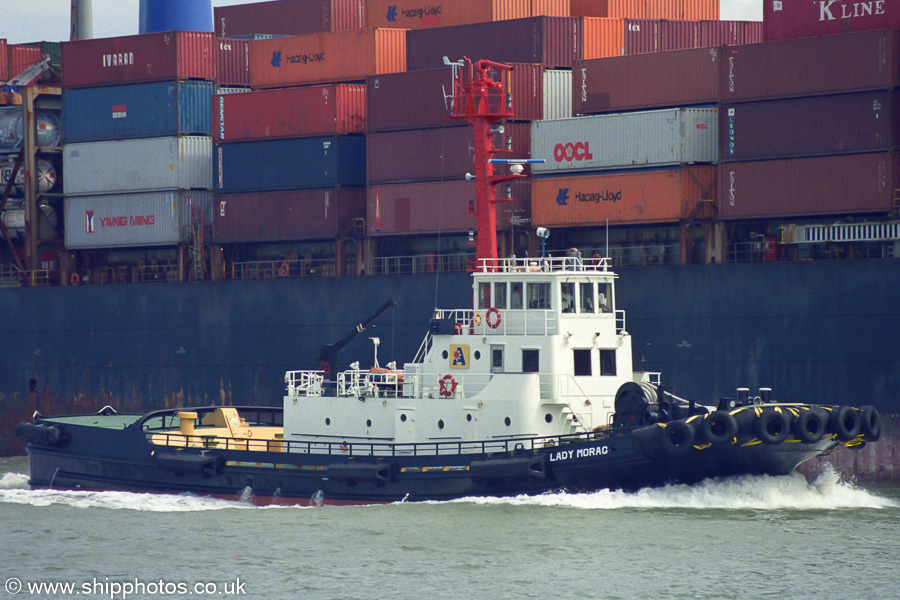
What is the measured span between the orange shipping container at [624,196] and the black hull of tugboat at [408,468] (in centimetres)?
824

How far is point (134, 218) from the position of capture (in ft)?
107

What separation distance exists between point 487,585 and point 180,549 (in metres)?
4.74

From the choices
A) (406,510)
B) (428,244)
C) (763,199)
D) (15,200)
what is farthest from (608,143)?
(15,200)

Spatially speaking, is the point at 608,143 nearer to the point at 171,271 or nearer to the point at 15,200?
the point at 171,271

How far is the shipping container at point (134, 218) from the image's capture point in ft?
106

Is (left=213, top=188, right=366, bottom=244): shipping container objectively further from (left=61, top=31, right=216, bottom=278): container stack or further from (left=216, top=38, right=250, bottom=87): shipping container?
(left=216, top=38, right=250, bottom=87): shipping container

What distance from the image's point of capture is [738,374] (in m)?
24.4

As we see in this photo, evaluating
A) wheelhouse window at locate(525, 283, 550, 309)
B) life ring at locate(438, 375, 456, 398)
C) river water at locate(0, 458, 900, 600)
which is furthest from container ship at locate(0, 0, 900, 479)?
river water at locate(0, 458, 900, 600)

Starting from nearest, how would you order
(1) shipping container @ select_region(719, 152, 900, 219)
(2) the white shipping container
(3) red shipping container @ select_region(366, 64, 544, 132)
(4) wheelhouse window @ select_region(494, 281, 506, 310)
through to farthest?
(4) wheelhouse window @ select_region(494, 281, 506, 310), (1) shipping container @ select_region(719, 152, 900, 219), (3) red shipping container @ select_region(366, 64, 544, 132), (2) the white shipping container

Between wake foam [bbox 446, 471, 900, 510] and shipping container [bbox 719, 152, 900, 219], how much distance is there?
7.13m

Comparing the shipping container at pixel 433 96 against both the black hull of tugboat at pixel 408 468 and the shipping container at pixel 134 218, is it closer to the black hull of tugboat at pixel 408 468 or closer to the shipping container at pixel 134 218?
the shipping container at pixel 134 218

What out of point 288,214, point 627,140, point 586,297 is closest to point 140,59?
point 288,214

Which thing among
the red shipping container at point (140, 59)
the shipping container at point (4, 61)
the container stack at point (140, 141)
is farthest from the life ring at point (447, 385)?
the shipping container at point (4, 61)

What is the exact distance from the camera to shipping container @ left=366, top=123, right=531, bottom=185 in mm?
27797
